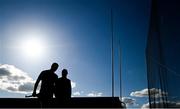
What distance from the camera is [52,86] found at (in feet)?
17.6

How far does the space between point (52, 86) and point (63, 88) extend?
338 millimetres

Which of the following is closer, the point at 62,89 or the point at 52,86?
the point at 52,86

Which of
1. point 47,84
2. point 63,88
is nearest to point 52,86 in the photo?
point 47,84

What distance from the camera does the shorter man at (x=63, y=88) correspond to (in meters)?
5.60

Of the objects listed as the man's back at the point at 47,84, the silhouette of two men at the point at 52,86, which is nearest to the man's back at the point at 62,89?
the silhouette of two men at the point at 52,86

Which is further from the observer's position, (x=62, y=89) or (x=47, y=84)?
(x=62, y=89)

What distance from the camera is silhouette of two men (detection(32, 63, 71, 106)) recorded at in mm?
5195

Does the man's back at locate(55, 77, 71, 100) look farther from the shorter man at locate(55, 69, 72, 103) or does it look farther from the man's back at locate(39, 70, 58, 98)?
the man's back at locate(39, 70, 58, 98)

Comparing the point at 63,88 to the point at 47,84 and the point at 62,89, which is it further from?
the point at 47,84

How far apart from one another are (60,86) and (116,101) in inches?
65.9

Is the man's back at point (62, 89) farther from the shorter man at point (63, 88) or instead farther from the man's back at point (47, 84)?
the man's back at point (47, 84)

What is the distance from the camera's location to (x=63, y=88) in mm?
5605

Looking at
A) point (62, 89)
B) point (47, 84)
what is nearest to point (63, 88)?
point (62, 89)

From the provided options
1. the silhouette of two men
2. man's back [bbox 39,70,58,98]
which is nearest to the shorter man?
the silhouette of two men
